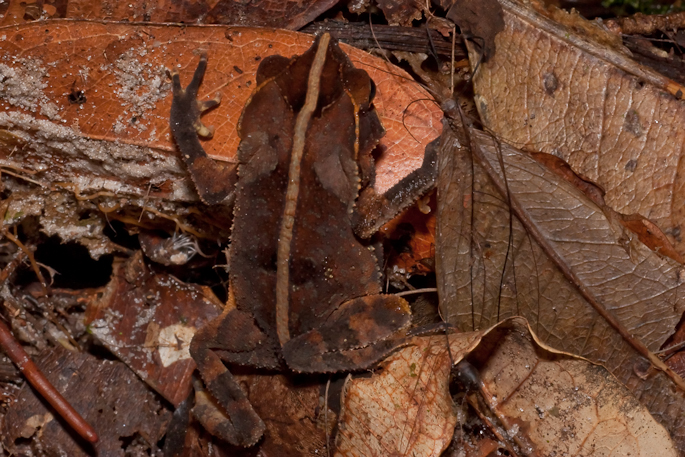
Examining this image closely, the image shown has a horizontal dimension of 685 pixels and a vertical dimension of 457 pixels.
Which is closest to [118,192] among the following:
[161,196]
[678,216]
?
[161,196]

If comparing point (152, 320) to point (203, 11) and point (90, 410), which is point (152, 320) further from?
point (203, 11)

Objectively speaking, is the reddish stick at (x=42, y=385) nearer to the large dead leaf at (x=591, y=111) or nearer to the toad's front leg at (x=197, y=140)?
the toad's front leg at (x=197, y=140)

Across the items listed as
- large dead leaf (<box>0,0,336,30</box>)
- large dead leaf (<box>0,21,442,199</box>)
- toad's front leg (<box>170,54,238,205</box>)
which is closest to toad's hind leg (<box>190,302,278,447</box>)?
toad's front leg (<box>170,54,238,205</box>)

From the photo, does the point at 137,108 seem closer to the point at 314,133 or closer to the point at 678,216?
the point at 314,133

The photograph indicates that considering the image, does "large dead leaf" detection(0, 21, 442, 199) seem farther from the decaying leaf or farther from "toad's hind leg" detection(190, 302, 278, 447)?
the decaying leaf

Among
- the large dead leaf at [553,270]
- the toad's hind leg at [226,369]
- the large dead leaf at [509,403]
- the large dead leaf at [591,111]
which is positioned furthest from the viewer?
the large dead leaf at [591,111]

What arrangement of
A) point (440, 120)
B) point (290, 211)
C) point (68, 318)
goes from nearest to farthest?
point (290, 211) < point (440, 120) < point (68, 318)

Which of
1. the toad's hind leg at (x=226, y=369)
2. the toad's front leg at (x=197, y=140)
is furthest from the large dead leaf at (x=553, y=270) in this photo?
the toad's front leg at (x=197, y=140)
